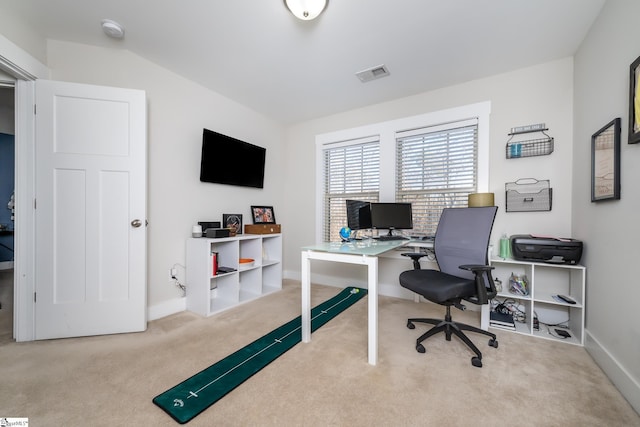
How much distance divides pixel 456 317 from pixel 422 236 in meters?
0.98

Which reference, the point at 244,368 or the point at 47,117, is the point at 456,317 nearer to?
the point at 244,368

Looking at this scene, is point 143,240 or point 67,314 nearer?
point 67,314

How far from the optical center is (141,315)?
7.25ft

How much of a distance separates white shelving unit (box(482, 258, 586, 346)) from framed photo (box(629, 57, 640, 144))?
1.11 m

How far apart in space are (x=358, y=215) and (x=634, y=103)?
6.93 feet

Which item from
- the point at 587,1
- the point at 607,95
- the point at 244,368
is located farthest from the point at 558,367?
the point at 587,1

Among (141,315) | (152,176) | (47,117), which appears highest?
(47,117)

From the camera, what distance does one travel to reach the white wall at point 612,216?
4.62 ft

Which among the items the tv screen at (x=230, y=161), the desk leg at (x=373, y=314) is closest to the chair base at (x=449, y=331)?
the desk leg at (x=373, y=314)

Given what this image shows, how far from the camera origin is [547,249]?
6.87ft

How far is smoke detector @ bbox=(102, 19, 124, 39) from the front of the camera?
195 cm

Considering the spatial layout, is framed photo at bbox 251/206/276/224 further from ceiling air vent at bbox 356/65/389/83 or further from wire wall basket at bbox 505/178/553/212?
wire wall basket at bbox 505/178/553/212

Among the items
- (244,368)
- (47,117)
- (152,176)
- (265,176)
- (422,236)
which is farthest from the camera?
(265,176)

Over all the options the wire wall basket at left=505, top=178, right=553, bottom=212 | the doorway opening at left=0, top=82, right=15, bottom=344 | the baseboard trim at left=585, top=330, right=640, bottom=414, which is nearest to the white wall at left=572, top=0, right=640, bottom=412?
the baseboard trim at left=585, top=330, right=640, bottom=414
